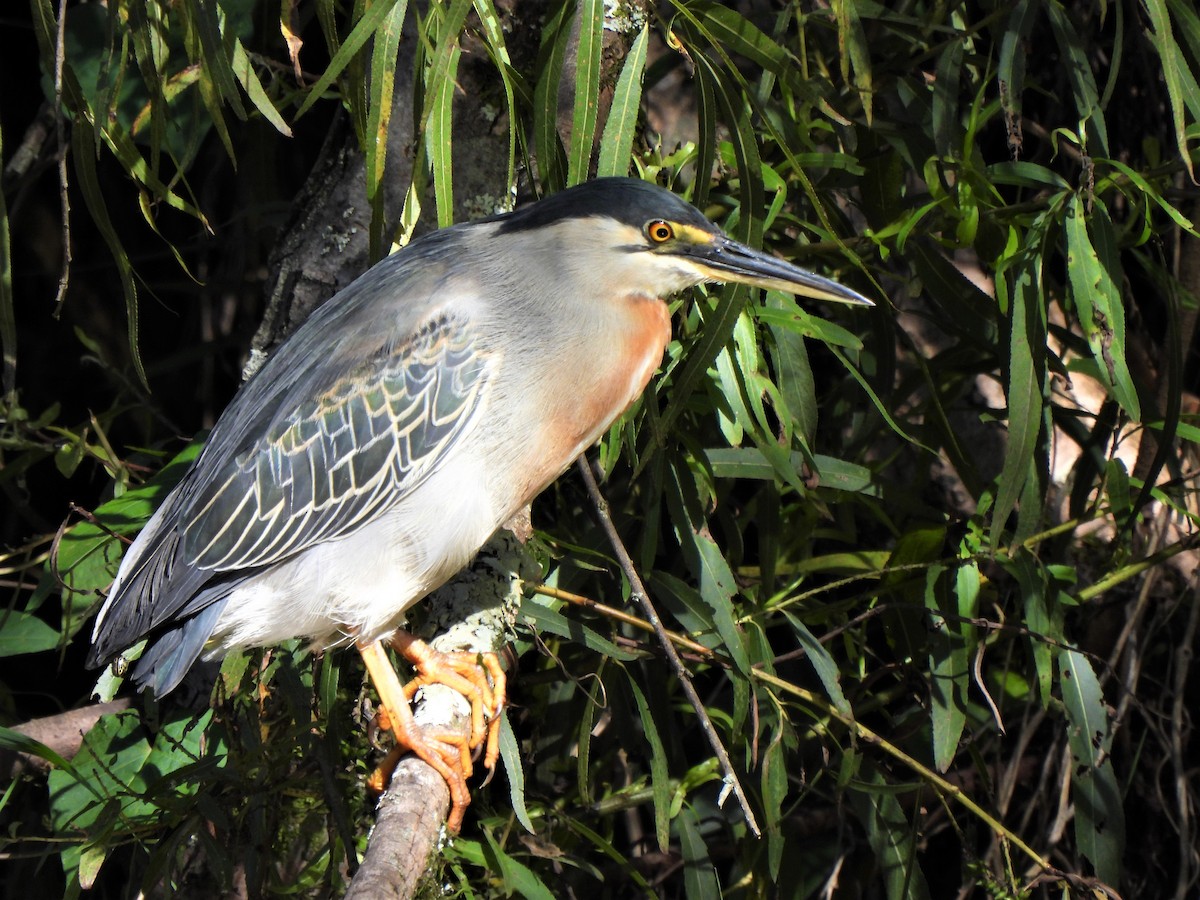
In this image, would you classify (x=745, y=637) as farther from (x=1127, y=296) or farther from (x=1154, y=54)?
(x=1154, y=54)

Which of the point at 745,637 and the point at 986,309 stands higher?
the point at 986,309

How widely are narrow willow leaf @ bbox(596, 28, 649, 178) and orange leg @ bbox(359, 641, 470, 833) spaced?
891 millimetres

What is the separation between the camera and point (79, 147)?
1774mm

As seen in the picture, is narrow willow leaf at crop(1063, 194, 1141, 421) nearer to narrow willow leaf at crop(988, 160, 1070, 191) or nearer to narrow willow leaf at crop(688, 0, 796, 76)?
narrow willow leaf at crop(988, 160, 1070, 191)

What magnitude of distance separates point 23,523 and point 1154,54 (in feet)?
10.7

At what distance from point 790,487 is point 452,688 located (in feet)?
2.57

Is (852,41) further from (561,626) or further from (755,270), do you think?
(561,626)

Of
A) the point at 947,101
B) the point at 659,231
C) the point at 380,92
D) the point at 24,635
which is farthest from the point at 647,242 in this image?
the point at 24,635

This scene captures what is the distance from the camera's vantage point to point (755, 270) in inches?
72.6

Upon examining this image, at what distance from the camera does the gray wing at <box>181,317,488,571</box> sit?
6.42 ft

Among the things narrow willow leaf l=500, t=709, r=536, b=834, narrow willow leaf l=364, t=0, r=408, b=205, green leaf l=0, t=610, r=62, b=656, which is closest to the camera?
narrow willow leaf l=364, t=0, r=408, b=205

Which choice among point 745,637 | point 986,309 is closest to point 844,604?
point 745,637

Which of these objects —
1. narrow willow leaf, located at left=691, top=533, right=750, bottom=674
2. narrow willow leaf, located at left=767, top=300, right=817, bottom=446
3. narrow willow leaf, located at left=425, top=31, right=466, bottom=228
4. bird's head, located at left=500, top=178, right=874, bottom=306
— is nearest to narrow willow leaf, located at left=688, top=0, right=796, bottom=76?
bird's head, located at left=500, top=178, right=874, bottom=306

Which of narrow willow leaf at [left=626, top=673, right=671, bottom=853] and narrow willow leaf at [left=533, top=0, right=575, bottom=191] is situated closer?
narrow willow leaf at [left=533, top=0, right=575, bottom=191]
